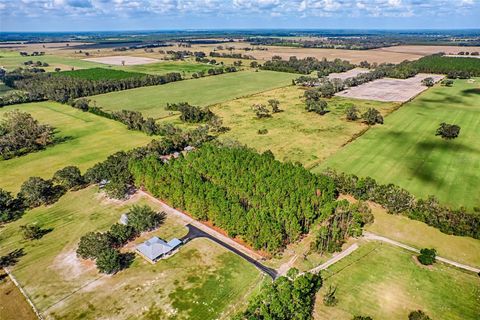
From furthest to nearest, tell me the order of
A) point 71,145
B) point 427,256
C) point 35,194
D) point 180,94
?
point 180,94 → point 71,145 → point 35,194 → point 427,256

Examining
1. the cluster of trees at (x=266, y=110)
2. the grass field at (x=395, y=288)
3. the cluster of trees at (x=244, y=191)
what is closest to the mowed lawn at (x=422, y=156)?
the cluster of trees at (x=244, y=191)

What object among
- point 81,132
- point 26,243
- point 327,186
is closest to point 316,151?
point 327,186

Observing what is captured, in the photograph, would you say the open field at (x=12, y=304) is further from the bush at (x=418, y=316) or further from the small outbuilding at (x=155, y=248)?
the bush at (x=418, y=316)

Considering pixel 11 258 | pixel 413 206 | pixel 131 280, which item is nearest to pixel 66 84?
pixel 11 258

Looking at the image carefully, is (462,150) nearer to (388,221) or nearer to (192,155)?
(388,221)

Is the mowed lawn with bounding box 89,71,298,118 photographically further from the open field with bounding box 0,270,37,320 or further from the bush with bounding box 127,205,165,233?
the open field with bounding box 0,270,37,320

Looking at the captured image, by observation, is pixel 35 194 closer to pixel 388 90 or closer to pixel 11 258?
pixel 11 258
